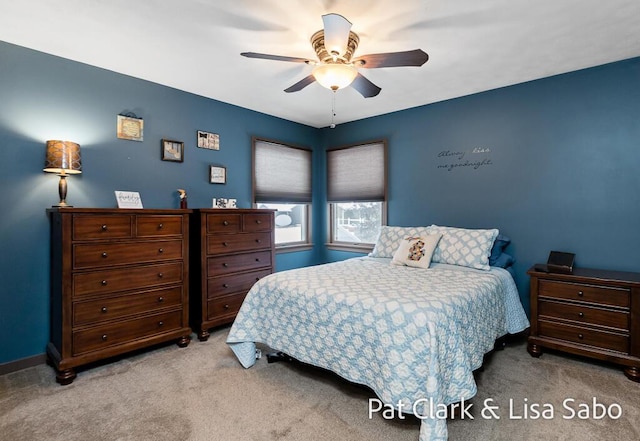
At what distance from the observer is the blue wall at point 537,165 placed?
2.74 m

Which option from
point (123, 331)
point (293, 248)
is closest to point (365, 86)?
point (293, 248)

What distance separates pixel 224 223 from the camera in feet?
10.6

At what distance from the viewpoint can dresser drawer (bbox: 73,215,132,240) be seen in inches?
93.0

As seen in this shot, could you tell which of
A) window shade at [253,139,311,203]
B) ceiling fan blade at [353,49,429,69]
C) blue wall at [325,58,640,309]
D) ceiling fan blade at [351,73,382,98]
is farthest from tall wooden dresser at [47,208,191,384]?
blue wall at [325,58,640,309]

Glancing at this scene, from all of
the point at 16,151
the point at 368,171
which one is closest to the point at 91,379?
the point at 16,151

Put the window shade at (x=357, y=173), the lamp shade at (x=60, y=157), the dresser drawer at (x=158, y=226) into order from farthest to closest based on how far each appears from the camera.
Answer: the window shade at (x=357, y=173) → the dresser drawer at (x=158, y=226) → the lamp shade at (x=60, y=157)

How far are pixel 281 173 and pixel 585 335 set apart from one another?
3.61 m

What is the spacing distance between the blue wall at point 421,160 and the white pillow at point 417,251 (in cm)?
74

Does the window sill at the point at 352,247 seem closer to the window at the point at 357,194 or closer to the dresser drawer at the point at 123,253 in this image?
the window at the point at 357,194

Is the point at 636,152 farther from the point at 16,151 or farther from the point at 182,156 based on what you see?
the point at 16,151

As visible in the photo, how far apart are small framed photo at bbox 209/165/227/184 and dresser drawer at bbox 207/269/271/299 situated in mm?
1138

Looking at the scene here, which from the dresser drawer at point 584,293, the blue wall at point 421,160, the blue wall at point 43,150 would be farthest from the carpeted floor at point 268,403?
the blue wall at point 421,160

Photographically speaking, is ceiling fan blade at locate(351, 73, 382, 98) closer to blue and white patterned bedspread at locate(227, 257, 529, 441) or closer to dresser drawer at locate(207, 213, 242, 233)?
blue and white patterned bedspread at locate(227, 257, 529, 441)

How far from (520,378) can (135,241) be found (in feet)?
10.4
